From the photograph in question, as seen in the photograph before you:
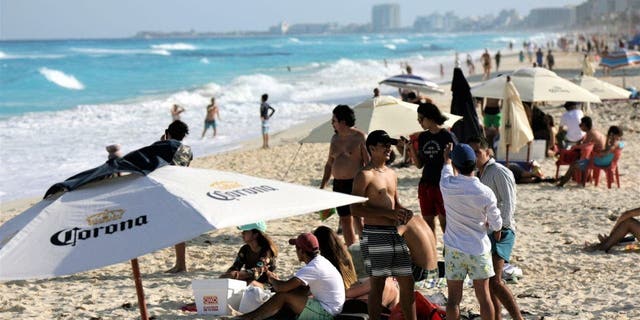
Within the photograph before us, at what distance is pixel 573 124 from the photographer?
514 inches

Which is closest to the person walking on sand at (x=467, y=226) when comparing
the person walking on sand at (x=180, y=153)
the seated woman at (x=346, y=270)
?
the seated woman at (x=346, y=270)

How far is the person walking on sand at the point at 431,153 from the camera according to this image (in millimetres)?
6945

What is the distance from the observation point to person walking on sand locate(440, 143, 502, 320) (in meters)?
5.03

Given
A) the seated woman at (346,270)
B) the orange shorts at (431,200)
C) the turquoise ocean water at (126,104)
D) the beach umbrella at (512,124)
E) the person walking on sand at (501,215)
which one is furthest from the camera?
the turquoise ocean water at (126,104)

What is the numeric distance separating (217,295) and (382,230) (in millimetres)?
1629

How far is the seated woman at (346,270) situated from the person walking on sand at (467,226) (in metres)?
0.72

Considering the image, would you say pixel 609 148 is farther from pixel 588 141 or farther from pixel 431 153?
pixel 431 153

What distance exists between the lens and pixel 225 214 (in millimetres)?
4062

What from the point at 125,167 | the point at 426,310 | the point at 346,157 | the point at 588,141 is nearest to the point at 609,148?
the point at 588,141

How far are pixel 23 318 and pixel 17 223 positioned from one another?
275 centimetres

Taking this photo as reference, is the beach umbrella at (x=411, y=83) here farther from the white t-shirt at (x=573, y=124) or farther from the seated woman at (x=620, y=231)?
the seated woman at (x=620, y=231)

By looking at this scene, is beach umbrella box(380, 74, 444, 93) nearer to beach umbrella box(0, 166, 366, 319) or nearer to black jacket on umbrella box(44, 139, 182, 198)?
black jacket on umbrella box(44, 139, 182, 198)

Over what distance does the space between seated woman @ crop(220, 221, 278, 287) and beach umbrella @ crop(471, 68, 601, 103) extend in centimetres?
615

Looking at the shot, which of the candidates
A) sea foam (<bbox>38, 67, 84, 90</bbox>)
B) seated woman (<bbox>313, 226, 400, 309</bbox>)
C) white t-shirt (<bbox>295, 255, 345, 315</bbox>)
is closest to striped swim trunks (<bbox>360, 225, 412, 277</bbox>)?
white t-shirt (<bbox>295, 255, 345, 315</bbox>)
